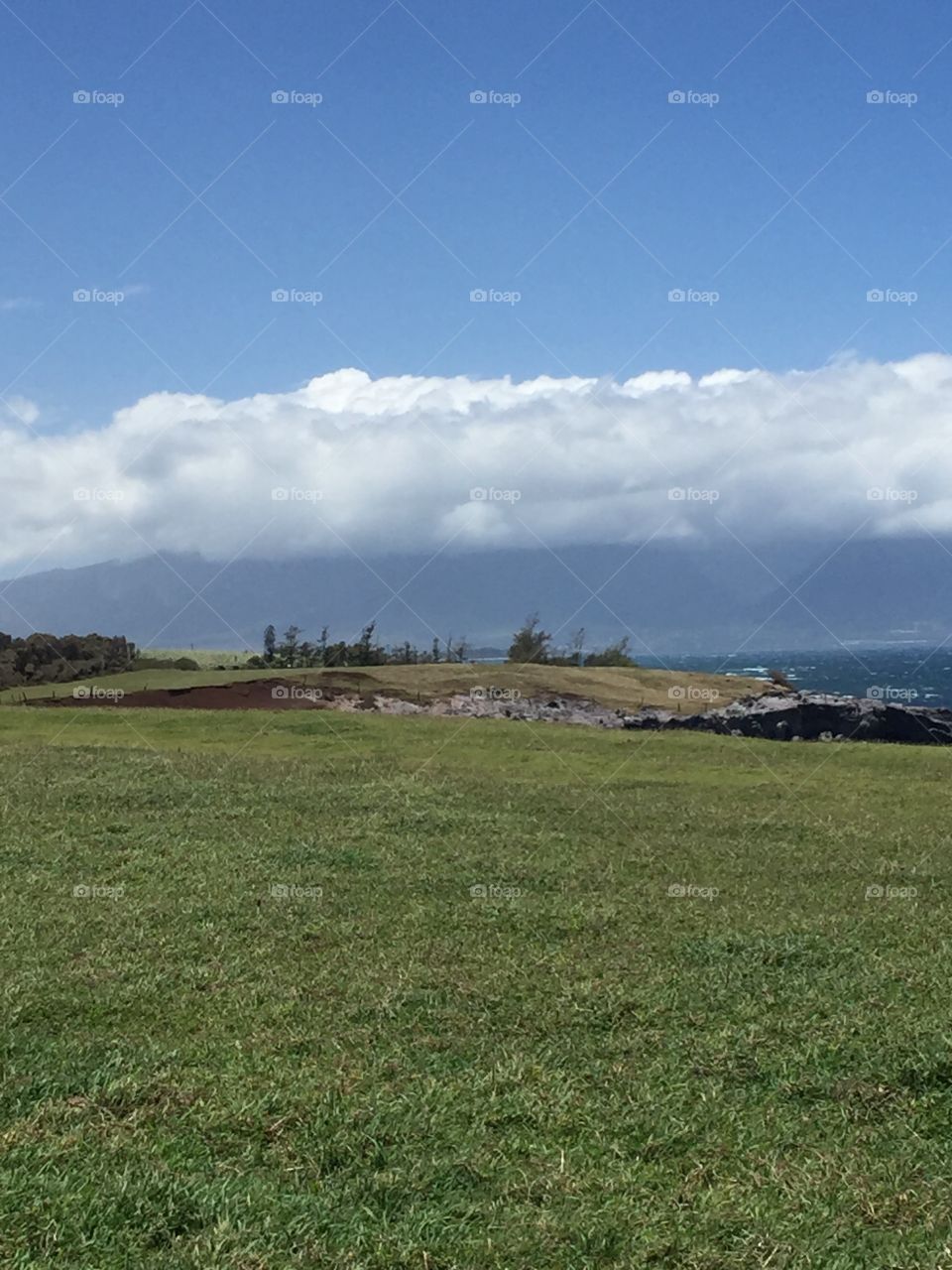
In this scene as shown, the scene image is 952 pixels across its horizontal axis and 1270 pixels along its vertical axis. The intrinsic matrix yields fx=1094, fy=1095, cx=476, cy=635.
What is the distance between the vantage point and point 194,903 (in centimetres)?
1467

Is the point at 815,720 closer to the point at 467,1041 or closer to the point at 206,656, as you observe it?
the point at 206,656

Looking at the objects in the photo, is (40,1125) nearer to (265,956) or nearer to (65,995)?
(65,995)

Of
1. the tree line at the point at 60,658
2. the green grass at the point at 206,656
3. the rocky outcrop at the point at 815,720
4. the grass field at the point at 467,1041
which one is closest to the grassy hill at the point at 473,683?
the tree line at the point at 60,658

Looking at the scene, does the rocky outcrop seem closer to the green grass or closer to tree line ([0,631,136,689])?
the green grass

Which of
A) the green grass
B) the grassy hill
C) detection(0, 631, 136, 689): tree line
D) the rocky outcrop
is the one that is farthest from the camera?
the green grass

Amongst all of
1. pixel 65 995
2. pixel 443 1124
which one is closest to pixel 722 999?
pixel 443 1124

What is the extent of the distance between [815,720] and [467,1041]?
1490 inches

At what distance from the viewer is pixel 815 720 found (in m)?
44.9

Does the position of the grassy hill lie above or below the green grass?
below

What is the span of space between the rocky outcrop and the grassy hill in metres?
2.82

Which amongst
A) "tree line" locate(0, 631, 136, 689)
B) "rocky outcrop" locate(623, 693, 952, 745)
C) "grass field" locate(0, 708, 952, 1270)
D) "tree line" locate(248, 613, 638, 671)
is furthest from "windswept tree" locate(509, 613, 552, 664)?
"grass field" locate(0, 708, 952, 1270)

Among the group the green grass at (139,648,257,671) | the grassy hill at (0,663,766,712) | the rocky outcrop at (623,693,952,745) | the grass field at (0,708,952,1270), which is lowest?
the grass field at (0,708,952,1270)

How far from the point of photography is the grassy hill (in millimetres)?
49222

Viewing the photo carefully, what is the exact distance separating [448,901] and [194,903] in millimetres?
3412
